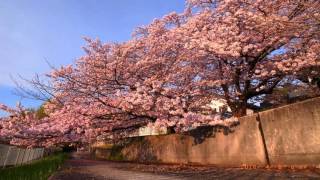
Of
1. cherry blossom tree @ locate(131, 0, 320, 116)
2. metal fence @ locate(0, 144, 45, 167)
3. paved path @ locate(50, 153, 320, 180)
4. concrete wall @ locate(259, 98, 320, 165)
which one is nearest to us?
paved path @ locate(50, 153, 320, 180)

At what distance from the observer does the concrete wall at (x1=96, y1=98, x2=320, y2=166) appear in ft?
39.4

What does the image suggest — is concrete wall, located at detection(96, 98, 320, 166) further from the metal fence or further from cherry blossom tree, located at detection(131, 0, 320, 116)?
the metal fence

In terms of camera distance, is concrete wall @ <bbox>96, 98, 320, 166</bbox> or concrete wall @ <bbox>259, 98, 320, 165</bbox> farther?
concrete wall @ <bbox>96, 98, 320, 166</bbox>

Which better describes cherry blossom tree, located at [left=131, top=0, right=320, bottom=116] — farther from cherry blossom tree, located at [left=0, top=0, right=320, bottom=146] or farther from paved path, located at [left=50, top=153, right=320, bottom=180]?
paved path, located at [left=50, top=153, right=320, bottom=180]

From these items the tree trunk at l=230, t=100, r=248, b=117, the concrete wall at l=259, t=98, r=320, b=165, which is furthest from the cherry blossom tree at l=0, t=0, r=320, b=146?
the concrete wall at l=259, t=98, r=320, b=165

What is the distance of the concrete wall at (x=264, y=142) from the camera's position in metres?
12.0

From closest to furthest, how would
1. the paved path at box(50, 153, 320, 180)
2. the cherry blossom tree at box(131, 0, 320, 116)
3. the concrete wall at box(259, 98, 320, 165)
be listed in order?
the paved path at box(50, 153, 320, 180)
the concrete wall at box(259, 98, 320, 165)
the cherry blossom tree at box(131, 0, 320, 116)

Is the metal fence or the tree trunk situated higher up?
the tree trunk

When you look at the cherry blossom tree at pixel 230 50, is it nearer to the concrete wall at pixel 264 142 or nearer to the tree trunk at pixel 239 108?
the tree trunk at pixel 239 108

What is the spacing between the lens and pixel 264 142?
556 inches

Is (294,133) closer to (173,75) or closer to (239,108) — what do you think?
(239,108)

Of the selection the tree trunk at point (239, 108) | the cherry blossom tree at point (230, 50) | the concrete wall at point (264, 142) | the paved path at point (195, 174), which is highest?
the cherry blossom tree at point (230, 50)

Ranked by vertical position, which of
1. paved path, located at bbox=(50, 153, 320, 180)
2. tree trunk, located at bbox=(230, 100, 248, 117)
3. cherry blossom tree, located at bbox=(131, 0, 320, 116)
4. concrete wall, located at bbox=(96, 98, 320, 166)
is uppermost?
cherry blossom tree, located at bbox=(131, 0, 320, 116)

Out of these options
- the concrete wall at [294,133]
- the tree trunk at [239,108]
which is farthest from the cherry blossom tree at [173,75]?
the concrete wall at [294,133]
